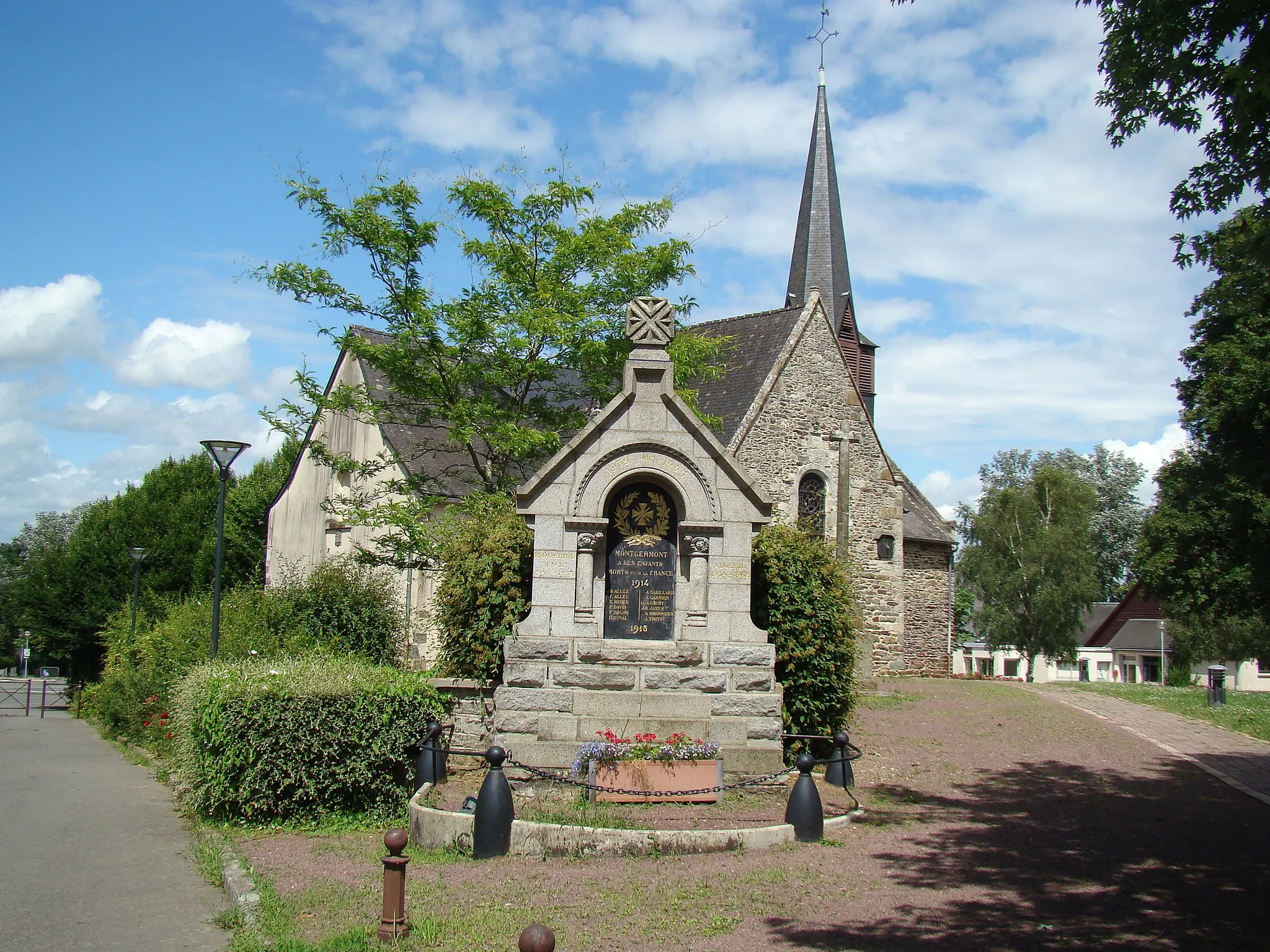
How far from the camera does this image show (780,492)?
22.6 m

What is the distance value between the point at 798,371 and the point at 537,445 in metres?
9.34

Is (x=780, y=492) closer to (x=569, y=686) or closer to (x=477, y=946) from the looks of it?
(x=569, y=686)

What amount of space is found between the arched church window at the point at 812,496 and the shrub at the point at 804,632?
1107 cm

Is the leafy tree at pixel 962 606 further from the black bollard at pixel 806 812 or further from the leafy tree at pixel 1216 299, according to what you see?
the black bollard at pixel 806 812

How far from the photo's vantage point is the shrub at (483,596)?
38.7 feet

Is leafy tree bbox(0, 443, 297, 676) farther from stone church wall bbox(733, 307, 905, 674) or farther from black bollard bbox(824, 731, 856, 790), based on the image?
black bollard bbox(824, 731, 856, 790)

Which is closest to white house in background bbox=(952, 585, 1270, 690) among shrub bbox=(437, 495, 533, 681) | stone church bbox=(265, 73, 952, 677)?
stone church bbox=(265, 73, 952, 677)

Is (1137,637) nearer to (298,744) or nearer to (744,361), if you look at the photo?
(744,361)

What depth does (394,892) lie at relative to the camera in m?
6.00

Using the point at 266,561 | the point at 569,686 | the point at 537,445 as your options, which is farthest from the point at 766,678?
the point at 266,561

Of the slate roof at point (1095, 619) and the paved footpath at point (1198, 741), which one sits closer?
the paved footpath at point (1198, 741)

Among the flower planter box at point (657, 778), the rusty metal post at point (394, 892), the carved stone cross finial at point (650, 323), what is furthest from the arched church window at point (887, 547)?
the rusty metal post at point (394, 892)

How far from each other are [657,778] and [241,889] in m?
3.67

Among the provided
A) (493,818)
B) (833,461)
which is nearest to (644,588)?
(493,818)
